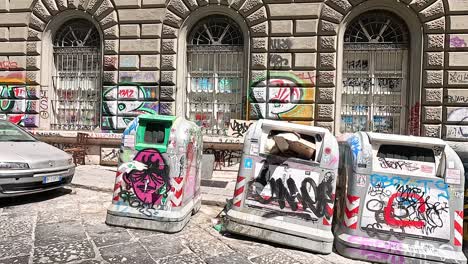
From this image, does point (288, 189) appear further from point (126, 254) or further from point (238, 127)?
point (238, 127)

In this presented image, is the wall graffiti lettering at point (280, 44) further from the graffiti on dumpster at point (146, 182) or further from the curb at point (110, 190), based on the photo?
the graffiti on dumpster at point (146, 182)

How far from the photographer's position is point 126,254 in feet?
12.0

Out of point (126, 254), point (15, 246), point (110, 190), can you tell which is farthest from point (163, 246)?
point (110, 190)

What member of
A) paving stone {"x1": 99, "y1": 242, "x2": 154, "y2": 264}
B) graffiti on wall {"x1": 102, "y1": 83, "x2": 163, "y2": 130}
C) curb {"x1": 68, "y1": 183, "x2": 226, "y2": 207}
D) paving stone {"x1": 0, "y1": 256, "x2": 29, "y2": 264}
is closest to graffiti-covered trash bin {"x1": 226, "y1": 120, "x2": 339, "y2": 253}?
paving stone {"x1": 99, "y1": 242, "x2": 154, "y2": 264}

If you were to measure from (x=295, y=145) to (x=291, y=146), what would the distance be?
0.19 ft

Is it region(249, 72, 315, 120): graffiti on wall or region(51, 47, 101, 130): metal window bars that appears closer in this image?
region(249, 72, 315, 120): graffiti on wall

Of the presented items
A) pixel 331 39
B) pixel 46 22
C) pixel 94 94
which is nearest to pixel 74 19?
pixel 46 22

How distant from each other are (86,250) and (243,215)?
5.94 ft

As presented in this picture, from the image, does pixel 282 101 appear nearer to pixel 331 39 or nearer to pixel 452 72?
pixel 331 39

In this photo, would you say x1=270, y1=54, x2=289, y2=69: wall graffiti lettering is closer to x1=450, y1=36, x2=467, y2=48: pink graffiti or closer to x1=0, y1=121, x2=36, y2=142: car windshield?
x1=450, y1=36, x2=467, y2=48: pink graffiti

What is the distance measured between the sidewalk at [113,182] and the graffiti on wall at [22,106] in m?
2.41

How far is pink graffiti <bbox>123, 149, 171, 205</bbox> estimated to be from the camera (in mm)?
4449

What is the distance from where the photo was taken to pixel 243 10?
898 cm

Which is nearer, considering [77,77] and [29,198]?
[29,198]
